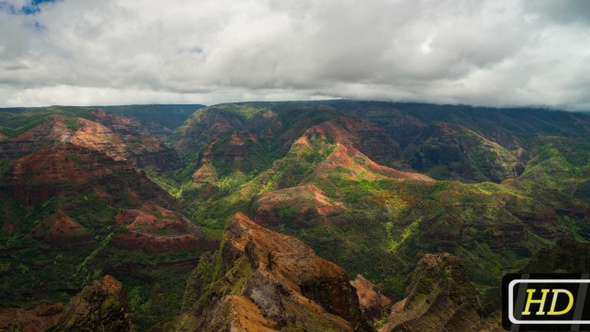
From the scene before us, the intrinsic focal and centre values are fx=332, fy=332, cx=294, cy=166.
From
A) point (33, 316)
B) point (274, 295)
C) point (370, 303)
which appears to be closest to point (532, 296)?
point (274, 295)

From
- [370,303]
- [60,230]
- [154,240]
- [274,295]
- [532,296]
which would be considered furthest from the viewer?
[60,230]

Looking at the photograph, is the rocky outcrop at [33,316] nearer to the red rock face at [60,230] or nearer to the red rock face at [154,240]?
the red rock face at [154,240]

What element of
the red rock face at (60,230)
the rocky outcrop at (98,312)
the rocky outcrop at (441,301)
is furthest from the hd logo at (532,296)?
the red rock face at (60,230)

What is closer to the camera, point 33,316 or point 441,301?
point 441,301

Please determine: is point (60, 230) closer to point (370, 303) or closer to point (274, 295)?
point (370, 303)

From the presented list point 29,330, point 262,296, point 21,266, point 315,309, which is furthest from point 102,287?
point 21,266

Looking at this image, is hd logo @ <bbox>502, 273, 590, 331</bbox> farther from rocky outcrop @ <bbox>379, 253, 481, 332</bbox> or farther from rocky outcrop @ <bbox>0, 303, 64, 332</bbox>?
rocky outcrop @ <bbox>0, 303, 64, 332</bbox>

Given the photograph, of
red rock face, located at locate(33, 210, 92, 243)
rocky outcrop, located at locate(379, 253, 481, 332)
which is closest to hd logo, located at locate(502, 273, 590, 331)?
rocky outcrop, located at locate(379, 253, 481, 332)
